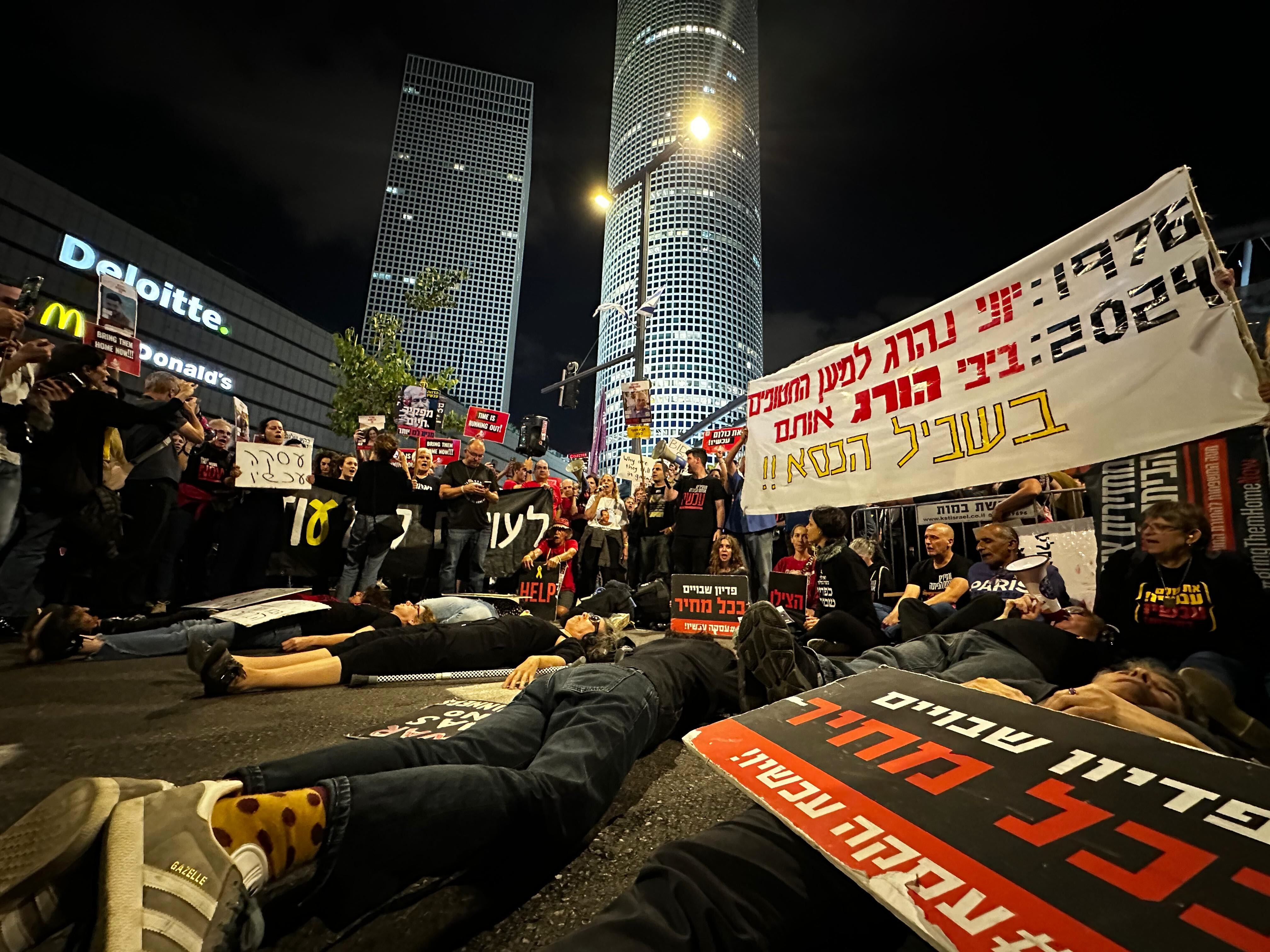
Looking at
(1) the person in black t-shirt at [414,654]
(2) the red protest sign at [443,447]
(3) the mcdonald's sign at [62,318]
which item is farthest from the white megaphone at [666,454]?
(3) the mcdonald's sign at [62,318]

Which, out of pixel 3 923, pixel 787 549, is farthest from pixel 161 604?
pixel 787 549

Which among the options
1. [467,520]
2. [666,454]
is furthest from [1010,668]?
[666,454]

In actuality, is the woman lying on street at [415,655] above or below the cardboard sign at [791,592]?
below

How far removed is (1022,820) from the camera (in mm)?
948

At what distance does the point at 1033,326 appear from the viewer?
3.34 meters

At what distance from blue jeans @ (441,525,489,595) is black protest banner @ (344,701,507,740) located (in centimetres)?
390

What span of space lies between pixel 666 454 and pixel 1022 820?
729 centimetres

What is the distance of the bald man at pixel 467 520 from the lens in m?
6.32

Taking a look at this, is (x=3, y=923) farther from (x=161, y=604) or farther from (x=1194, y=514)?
(x=161, y=604)

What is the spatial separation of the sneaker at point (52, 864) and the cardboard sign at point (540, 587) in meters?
4.48

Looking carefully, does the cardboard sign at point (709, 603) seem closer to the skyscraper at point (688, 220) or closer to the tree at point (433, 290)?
the tree at point (433, 290)

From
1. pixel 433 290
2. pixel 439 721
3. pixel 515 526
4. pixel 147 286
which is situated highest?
pixel 147 286

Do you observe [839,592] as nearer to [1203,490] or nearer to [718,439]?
[1203,490]

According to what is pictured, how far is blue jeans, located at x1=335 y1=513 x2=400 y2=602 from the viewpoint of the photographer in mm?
5633
